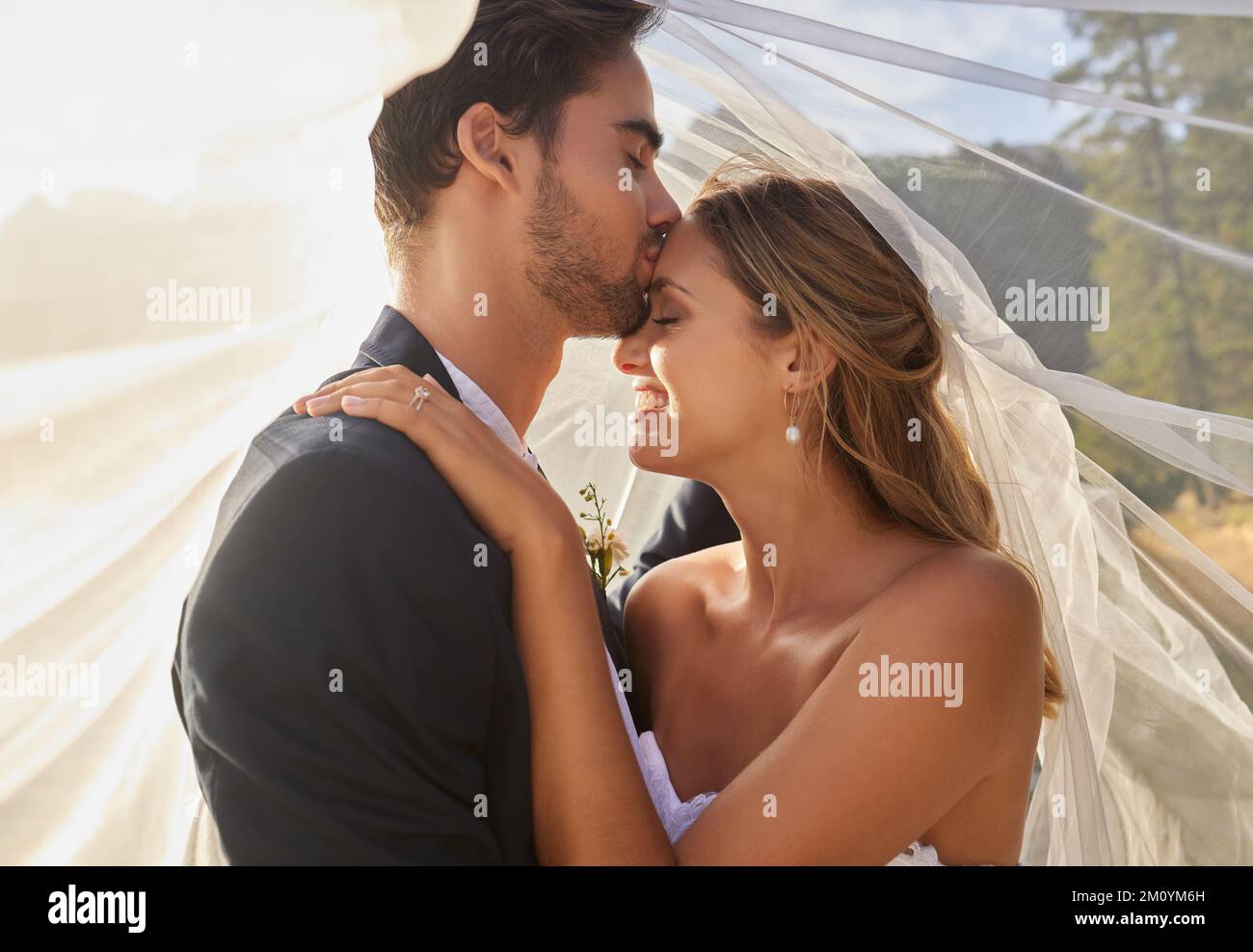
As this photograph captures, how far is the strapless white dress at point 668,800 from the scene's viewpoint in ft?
7.78

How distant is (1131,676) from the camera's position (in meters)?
2.62

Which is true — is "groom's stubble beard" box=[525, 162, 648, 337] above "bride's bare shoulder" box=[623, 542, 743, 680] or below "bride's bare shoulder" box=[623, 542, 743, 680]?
above

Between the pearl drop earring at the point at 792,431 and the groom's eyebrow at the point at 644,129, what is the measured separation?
26.4 inches

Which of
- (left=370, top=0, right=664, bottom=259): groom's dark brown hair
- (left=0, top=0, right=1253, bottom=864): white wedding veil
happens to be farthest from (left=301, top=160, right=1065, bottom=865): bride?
(left=370, top=0, right=664, bottom=259): groom's dark brown hair

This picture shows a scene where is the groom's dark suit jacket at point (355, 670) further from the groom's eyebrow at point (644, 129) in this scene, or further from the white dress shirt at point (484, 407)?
the groom's eyebrow at point (644, 129)

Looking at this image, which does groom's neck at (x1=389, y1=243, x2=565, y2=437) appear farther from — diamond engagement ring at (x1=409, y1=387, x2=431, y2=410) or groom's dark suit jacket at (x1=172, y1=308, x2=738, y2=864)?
groom's dark suit jacket at (x1=172, y1=308, x2=738, y2=864)

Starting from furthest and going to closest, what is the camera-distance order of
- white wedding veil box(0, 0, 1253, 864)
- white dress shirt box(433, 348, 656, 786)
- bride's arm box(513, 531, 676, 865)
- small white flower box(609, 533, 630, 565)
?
1. small white flower box(609, 533, 630, 565)
2. white dress shirt box(433, 348, 656, 786)
3. white wedding veil box(0, 0, 1253, 864)
4. bride's arm box(513, 531, 676, 865)

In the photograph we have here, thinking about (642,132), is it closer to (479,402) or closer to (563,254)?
(563,254)

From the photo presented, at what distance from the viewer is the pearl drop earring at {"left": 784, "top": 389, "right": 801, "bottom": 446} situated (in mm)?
2723

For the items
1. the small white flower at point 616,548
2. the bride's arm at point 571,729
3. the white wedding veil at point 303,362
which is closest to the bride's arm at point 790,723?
the bride's arm at point 571,729

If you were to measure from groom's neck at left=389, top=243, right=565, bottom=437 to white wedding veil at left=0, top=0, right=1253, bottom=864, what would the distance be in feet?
1.08

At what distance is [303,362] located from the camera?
9.31 feet
